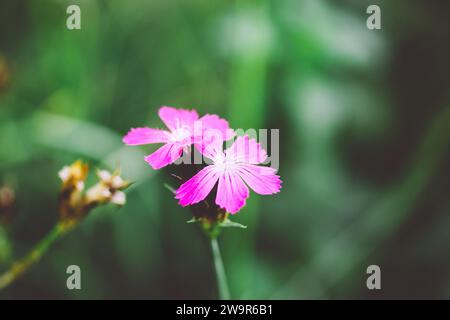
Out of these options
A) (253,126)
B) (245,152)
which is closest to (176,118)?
(245,152)

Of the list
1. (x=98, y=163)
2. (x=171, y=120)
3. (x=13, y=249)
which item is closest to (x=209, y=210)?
(x=171, y=120)

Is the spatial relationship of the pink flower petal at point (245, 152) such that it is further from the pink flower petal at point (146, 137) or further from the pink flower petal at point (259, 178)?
the pink flower petal at point (146, 137)

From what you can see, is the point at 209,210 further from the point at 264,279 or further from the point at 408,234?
the point at 408,234

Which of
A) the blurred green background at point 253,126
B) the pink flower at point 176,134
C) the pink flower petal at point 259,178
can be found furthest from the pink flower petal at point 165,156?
the blurred green background at point 253,126

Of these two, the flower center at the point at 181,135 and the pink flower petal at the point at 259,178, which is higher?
the flower center at the point at 181,135

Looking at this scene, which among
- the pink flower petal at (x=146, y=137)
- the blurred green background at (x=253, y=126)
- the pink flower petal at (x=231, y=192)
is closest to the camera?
the pink flower petal at (x=231, y=192)

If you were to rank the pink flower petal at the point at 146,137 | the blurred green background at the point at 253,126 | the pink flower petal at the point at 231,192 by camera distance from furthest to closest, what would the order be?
the blurred green background at the point at 253,126
the pink flower petal at the point at 146,137
the pink flower petal at the point at 231,192

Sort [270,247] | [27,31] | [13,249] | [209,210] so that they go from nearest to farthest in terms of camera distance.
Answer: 1. [209,210]
2. [13,249]
3. [270,247]
4. [27,31]
